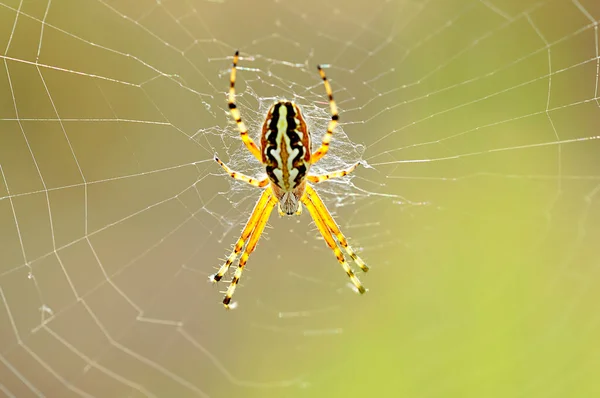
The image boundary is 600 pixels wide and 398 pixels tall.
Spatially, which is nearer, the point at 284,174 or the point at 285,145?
the point at 285,145

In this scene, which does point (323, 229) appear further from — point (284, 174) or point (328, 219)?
point (284, 174)

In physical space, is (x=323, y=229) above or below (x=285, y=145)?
above

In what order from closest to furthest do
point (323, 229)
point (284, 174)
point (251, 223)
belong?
1. point (284, 174)
2. point (251, 223)
3. point (323, 229)

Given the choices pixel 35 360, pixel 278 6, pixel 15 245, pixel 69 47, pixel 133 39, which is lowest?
pixel 35 360

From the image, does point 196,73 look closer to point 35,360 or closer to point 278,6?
point 278,6

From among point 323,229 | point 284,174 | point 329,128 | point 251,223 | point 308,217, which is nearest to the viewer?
point 329,128

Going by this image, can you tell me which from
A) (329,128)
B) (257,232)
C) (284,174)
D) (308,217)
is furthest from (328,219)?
(308,217)

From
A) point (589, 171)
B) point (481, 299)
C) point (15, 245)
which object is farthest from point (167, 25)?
point (589, 171)

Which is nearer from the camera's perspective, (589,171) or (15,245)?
(15,245)
